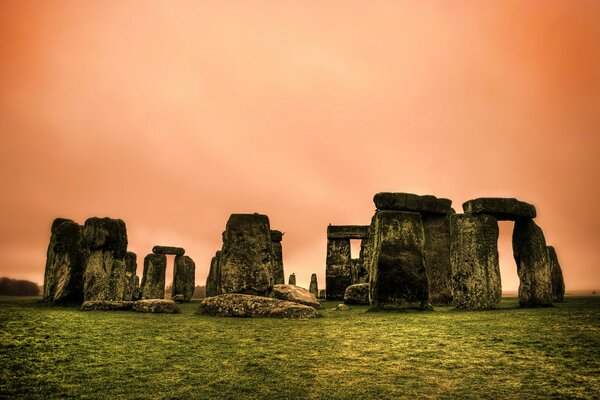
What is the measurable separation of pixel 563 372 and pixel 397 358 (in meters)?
1.39

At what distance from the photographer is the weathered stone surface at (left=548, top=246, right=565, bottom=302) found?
11.9 m

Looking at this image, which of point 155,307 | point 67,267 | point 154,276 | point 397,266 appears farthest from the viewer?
point 154,276

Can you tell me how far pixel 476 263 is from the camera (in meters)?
8.58

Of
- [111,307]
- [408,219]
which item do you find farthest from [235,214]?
[408,219]

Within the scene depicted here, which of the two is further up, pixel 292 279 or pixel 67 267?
pixel 67 267

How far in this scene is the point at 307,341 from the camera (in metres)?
4.87

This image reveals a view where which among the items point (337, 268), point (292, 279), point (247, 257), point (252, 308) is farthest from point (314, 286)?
point (252, 308)

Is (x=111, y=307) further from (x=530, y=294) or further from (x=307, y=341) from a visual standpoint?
(x=530, y=294)

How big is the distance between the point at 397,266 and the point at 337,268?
8.15m

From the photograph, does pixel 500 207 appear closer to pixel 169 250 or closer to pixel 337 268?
pixel 337 268

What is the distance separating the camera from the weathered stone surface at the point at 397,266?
8.76m

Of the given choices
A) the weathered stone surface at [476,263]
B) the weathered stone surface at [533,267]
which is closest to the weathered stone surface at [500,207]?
the weathered stone surface at [476,263]

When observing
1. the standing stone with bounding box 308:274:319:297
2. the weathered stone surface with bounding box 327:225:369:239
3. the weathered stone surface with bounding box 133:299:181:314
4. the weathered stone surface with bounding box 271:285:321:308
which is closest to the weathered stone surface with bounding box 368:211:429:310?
the weathered stone surface with bounding box 271:285:321:308

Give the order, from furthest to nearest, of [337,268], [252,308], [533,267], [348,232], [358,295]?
[348,232] → [337,268] → [358,295] → [533,267] → [252,308]
